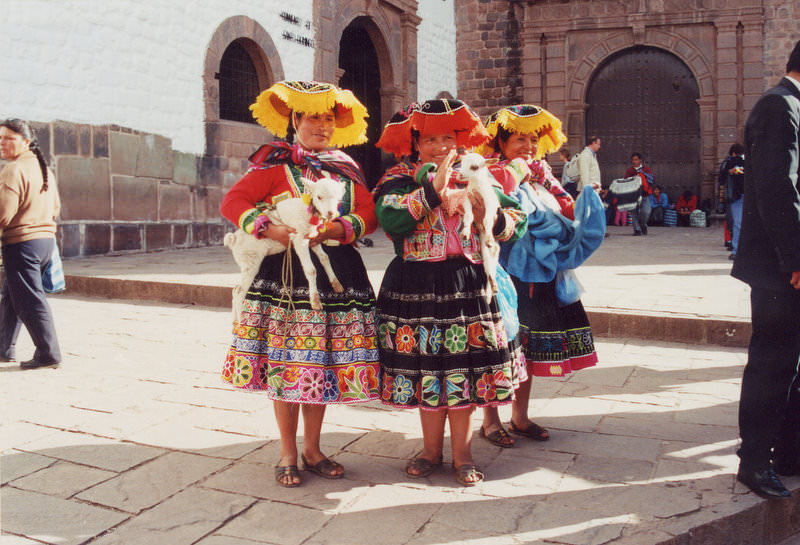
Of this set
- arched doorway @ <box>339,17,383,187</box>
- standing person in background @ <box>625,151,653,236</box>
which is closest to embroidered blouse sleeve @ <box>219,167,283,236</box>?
standing person in background @ <box>625,151,653,236</box>

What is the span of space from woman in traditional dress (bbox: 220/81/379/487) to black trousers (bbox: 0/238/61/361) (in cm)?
242

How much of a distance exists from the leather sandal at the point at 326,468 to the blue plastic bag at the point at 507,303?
883 mm

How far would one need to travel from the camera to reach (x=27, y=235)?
5098mm

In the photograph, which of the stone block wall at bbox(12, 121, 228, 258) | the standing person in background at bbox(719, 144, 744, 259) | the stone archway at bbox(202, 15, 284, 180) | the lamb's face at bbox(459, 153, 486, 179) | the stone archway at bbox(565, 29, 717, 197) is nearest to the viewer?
the lamb's face at bbox(459, 153, 486, 179)

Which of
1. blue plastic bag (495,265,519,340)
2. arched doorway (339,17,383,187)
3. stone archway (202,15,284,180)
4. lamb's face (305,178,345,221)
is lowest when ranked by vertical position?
blue plastic bag (495,265,519,340)

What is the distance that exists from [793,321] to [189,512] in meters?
2.35

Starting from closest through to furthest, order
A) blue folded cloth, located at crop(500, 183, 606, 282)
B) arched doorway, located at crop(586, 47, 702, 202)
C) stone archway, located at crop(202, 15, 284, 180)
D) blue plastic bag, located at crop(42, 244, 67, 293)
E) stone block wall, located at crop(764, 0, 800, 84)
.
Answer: blue folded cloth, located at crop(500, 183, 606, 282), blue plastic bag, located at crop(42, 244, 67, 293), stone archway, located at crop(202, 15, 284, 180), stone block wall, located at crop(764, 0, 800, 84), arched doorway, located at crop(586, 47, 702, 202)

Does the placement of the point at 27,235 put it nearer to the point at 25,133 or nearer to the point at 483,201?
the point at 25,133

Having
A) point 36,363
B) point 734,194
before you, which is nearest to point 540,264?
point 36,363

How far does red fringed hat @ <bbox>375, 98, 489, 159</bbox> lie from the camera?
3.14 meters

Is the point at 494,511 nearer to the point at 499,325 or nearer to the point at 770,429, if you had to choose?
the point at 499,325

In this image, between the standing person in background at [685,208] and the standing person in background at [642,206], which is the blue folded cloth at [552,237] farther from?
the standing person in background at [685,208]

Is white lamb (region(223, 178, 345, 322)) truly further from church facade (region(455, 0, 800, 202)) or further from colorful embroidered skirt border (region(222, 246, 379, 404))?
church facade (region(455, 0, 800, 202))

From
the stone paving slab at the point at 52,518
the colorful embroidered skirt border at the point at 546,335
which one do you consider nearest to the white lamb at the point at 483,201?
the colorful embroidered skirt border at the point at 546,335
